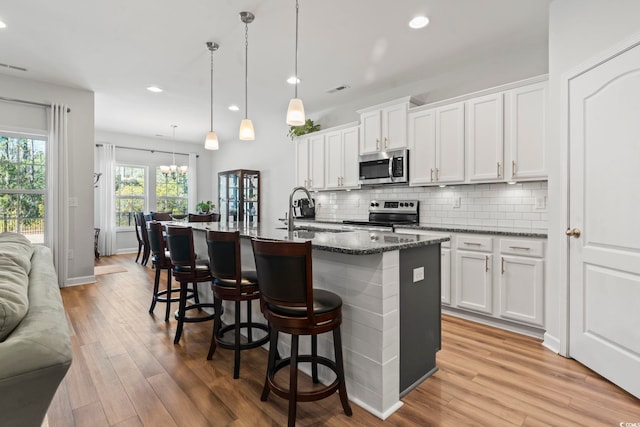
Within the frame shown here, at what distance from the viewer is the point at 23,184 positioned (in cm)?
469

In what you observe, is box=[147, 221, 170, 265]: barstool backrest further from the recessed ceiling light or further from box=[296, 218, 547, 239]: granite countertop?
the recessed ceiling light

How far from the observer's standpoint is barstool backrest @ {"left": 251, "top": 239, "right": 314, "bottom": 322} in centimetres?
160

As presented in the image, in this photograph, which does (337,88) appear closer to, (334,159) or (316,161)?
(334,159)

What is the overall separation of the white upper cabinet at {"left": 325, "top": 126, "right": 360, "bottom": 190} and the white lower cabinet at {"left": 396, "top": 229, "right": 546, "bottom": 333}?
1.70 metres

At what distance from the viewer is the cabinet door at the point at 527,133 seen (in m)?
3.05

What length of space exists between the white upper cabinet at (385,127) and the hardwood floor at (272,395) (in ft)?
7.85

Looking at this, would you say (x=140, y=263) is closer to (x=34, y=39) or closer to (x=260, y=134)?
(x=260, y=134)

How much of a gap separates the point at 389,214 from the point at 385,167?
69cm

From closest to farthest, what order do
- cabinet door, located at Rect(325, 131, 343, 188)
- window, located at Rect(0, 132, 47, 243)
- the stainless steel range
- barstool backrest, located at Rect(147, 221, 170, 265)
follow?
1. barstool backrest, located at Rect(147, 221, 170, 265)
2. the stainless steel range
3. window, located at Rect(0, 132, 47, 243)
4. cabinet door, located at Rect(325, 131, 343, 188)

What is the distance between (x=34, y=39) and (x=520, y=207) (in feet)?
17.5

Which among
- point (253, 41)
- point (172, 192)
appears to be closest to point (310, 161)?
point (253, 41)

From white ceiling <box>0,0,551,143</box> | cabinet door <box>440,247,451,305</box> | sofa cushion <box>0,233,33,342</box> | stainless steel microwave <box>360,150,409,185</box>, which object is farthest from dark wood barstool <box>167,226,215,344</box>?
stainless steel microwave <box>360,150,409,185</box>

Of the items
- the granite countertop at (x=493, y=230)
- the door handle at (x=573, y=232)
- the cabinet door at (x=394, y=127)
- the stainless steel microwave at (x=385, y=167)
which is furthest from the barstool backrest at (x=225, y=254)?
the cabinet door at (x=394, y=127)

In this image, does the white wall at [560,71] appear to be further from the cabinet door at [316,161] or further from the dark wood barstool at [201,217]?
the dark wood barstool at [201,217]
